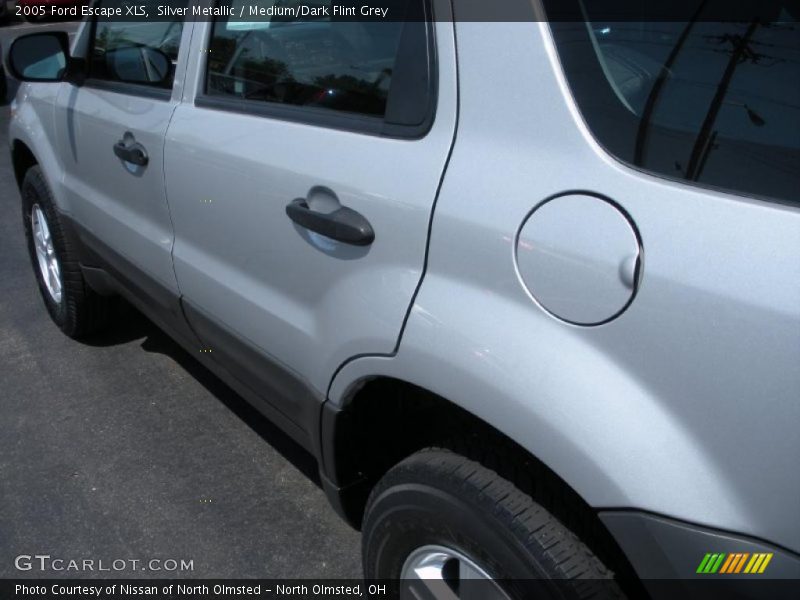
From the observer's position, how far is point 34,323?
413 centimetres

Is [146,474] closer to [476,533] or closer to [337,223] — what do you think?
[337,223]

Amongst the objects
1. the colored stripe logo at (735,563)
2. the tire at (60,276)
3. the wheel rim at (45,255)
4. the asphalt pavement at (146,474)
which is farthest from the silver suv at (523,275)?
the wheel rim at (45,255)

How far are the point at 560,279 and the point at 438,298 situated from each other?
283 millimetres

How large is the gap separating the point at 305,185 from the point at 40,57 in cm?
183

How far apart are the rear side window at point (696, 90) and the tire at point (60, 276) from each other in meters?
2.71

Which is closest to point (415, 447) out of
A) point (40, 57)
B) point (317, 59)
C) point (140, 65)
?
point (317, 59)

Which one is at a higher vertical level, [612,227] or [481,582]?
[612,227]

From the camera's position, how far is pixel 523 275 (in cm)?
131

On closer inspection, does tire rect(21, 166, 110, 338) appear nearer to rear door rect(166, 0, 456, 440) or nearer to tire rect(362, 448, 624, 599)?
rear door rect(166, 0, 456, 440)

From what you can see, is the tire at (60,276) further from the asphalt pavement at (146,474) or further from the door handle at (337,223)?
the door handle at (337,223)

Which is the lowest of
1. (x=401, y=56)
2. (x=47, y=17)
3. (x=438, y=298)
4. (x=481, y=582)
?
(x=47, y=17)

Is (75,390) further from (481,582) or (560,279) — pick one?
(560,279)

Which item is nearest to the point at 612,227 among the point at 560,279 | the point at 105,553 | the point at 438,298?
the point at 560,279

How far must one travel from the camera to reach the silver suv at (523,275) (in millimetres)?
1095
